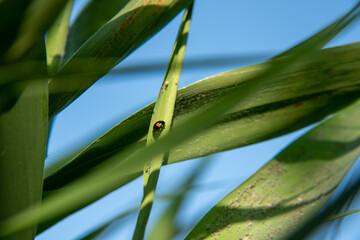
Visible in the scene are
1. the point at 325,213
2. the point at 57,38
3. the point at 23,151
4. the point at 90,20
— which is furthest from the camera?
the point at 90,20

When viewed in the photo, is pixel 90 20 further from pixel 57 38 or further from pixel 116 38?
pixel 116 38

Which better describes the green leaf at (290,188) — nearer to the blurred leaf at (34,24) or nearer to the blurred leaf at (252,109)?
the blurred leaf at (252,109)

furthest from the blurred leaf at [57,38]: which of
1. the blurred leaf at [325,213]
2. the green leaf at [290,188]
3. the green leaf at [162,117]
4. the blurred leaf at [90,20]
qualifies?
the blurred leaf at [325,213]

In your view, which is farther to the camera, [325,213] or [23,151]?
[23,151]

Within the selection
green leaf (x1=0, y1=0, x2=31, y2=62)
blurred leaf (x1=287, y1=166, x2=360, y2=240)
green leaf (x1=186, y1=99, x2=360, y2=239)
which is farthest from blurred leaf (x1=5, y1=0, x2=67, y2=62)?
green leaf (x1=186, y1=99, x2=360, y2=239)

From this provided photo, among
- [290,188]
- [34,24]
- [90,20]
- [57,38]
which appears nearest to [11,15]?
[34,24]

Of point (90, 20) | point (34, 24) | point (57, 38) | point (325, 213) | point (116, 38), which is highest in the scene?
point (90, 20)

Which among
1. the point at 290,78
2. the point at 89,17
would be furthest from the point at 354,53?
the point at 89,17

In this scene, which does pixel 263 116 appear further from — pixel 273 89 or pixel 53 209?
pixel 53 209
